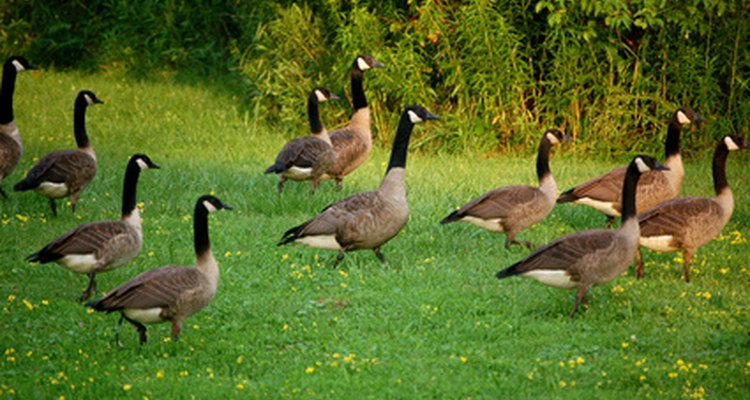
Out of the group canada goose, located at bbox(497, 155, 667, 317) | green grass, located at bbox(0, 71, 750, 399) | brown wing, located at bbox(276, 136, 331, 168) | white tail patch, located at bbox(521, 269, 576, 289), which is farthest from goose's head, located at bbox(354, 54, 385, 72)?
white tail patch, located at bbox(521, 269, 576, 289)

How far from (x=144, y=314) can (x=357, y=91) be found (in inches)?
332

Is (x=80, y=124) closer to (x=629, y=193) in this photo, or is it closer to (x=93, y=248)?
A: (x=93, y=248)

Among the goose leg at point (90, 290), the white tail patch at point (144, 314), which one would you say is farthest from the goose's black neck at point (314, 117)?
the white tail patch at point (144, 314)

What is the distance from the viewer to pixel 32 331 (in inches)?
361

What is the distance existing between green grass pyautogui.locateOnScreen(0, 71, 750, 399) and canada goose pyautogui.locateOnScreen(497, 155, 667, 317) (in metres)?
0.35

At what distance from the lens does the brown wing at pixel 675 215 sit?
10578 mm

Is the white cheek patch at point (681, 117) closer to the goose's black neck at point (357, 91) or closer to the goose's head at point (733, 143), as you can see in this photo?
the goose's head at point (733, 143)

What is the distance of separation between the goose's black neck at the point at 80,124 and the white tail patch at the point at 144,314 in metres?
5.53

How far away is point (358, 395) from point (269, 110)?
44.3 feet

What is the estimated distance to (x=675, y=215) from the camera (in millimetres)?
10664

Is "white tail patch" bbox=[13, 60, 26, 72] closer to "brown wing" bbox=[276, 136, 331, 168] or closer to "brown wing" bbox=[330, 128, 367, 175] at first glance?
"brown wing" bbox=[276, 136, 331, 168]

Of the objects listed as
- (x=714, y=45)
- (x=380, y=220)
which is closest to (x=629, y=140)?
(x=714, y=45)

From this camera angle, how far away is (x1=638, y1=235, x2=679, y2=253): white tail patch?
10644 millimetres

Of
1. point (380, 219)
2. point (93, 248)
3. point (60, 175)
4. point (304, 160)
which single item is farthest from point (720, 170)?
point (60, 175)
